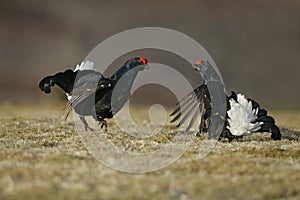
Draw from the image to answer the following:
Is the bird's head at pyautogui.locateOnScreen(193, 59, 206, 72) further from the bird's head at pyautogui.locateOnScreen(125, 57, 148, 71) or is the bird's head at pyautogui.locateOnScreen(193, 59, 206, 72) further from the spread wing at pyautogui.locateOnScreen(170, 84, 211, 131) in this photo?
the bird's head at pyautogui.locateOnScreen(125, 57, 148, 71)

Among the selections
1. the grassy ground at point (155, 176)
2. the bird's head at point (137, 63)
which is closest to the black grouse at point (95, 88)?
the bird's head at point (137, 63)

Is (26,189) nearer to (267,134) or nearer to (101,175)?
(101,175)

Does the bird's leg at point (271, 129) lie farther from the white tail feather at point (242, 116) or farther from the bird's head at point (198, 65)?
the bird's head at point (198, 65)

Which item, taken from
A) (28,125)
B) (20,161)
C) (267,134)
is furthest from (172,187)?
(28,125)

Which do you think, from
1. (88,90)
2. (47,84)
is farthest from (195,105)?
(47,84)

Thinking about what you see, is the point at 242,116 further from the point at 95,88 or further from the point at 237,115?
the point at 95,88

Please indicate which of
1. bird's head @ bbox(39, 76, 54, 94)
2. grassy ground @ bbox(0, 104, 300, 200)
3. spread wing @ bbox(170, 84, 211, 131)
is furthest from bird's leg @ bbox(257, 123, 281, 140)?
bird's head @ bbox(39, 76, 54, 94)

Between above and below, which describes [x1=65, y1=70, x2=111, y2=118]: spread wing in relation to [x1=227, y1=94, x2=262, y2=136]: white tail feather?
above
